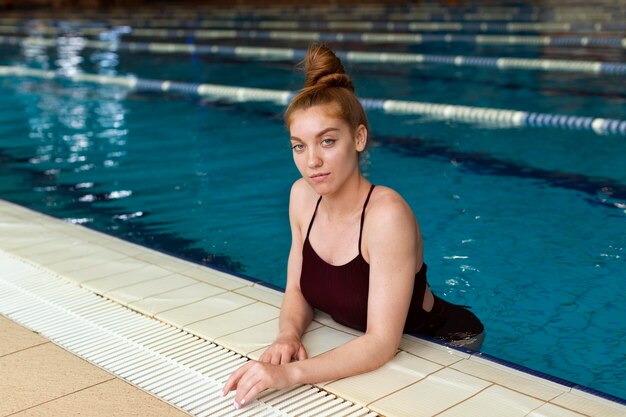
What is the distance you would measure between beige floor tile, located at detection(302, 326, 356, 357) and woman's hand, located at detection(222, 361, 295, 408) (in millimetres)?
245

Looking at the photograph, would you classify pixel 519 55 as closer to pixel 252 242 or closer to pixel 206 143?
pixel 206 143

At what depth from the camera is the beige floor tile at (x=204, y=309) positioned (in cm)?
255

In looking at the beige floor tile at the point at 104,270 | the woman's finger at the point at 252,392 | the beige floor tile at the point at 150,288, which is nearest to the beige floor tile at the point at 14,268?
the beige floor tile at the point at 104,270

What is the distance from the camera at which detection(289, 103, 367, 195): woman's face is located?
1997 mm

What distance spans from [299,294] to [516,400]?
71cm

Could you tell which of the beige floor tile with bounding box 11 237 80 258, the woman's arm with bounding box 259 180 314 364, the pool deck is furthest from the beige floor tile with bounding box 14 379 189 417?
the beige floor tile with bounding box 11 237 80 258

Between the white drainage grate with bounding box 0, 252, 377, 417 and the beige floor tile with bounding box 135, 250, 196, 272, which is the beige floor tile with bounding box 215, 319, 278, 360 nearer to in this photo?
the white drainage grate with bounding box 0, 252, 377, 417

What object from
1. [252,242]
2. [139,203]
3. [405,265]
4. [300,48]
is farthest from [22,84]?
[405,265]

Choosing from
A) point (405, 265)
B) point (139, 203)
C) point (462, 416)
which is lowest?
point (139, 203)

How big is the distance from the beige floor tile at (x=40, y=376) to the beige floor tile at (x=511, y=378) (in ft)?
3.12

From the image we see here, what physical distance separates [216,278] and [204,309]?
0.32m

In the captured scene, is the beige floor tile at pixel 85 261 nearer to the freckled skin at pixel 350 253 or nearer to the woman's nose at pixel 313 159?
the freckled skin at pixel 350 253

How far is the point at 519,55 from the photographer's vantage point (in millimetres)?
10555

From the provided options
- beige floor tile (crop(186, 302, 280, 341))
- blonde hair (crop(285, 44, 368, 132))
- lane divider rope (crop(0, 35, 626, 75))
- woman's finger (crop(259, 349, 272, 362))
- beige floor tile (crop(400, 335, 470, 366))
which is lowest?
beige floor tile (crop(186, 302, 280, 341))
